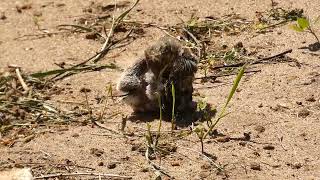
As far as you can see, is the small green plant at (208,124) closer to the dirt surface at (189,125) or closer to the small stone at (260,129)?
the dirt surface at (189,125)

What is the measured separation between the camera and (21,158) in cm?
492

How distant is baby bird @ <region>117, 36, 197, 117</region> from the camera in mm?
5191

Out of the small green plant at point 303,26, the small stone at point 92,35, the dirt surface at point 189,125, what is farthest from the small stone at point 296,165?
the small stone at point 92,35

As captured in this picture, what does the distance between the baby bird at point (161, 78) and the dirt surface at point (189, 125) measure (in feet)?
0.50

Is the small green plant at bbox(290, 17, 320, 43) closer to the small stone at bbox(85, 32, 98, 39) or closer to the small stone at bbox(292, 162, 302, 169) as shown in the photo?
the small stone at bbox(292, 162, 302, 169)

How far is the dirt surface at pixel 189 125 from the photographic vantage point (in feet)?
14.9

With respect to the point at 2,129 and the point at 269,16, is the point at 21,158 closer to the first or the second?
the point at 2,129

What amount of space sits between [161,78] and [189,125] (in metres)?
0.42

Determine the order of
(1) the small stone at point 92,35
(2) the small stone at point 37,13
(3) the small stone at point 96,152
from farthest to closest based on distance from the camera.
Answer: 1. (2) the small stone at point 37,13
2. (1) the small stone at point 92,35
3. (3) the small stone at point 96,152

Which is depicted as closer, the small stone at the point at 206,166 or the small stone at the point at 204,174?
the small stone at the point at 204,174

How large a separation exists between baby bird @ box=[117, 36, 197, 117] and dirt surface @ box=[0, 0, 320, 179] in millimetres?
151

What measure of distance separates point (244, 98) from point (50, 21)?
309 centimetres

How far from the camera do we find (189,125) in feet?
16.8

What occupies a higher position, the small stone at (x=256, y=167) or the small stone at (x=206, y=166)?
the small stone at (x=256, y=167)
